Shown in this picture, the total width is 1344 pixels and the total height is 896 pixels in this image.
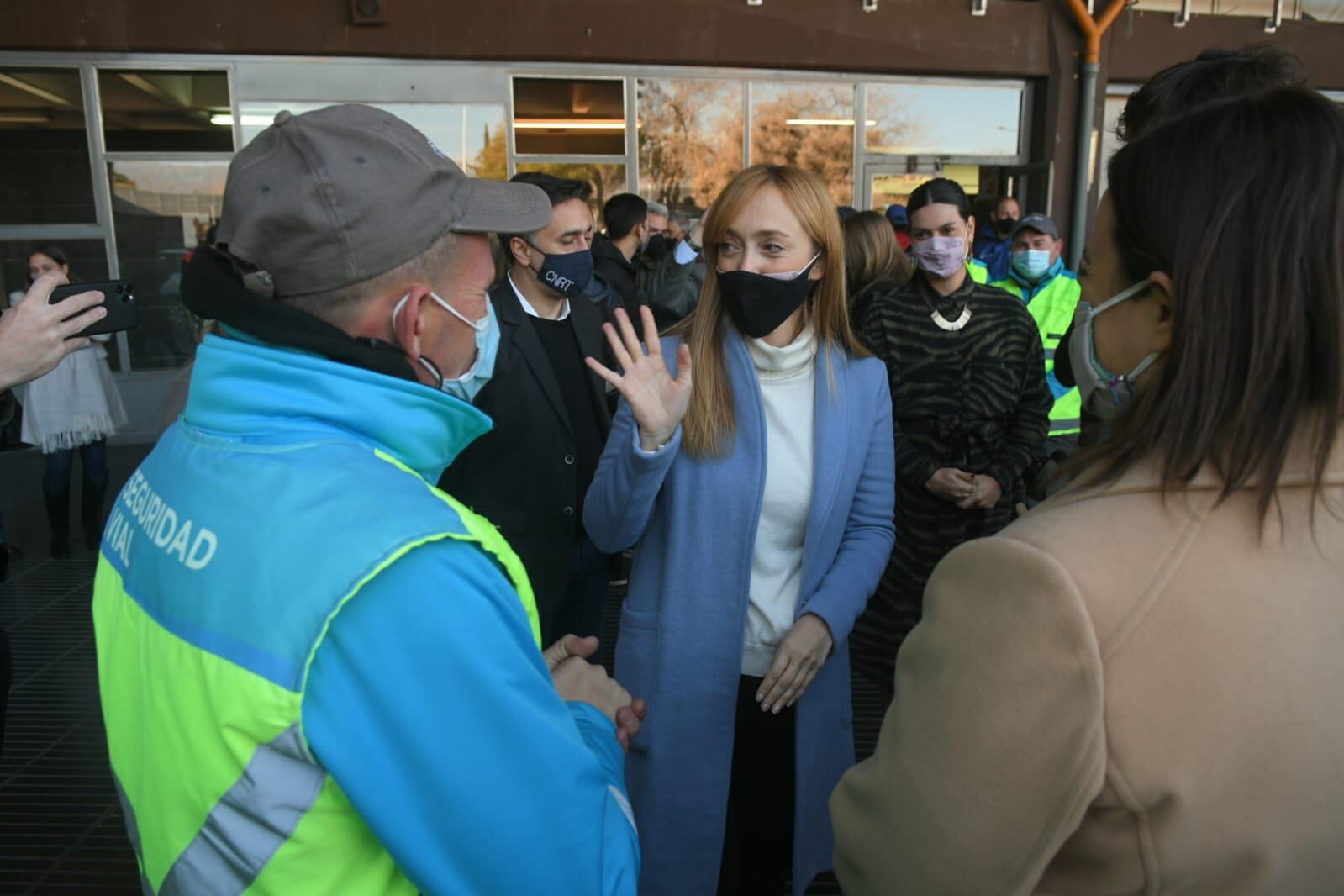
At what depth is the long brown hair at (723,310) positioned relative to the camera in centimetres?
228

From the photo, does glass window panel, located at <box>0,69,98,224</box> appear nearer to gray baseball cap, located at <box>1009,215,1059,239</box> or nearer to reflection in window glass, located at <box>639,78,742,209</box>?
reflection in window glass, located at <box>639,78,742,209</box>

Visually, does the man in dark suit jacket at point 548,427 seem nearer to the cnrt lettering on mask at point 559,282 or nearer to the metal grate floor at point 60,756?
the cnrt lettering on mask at point 559,282

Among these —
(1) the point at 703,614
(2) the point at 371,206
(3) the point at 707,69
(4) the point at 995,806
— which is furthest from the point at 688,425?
(3) the point at 707,69

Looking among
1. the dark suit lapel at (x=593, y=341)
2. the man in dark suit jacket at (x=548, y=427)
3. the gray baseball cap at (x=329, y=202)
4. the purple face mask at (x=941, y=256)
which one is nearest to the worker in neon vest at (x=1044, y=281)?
the purple face mask at (x=941, y=256)

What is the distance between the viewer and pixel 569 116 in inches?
387

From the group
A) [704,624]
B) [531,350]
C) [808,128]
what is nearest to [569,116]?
[808,128]

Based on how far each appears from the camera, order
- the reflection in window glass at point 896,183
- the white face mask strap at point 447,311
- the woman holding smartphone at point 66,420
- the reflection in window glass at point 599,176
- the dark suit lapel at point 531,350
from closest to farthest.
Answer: the white face mask strap at point 447,311 → the dark suit lapel at point 531,350 → the woman holding smartphone at point 66,420 → the reflection in window glass at point 599,176 → the reflection in window glass at point 896,183

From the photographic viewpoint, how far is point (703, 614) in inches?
88.0

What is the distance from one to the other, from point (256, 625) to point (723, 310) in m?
1.58

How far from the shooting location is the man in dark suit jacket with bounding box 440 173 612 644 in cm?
317

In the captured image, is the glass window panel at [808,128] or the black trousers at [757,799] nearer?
the black trousers at [757,799]

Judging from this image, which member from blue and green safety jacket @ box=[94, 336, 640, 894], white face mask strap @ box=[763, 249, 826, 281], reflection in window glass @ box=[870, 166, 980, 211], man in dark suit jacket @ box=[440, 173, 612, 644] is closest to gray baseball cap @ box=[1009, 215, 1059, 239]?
man in dark suit jacket @ box=[440, 173, 612, 644]

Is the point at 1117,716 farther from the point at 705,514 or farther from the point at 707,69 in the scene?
the point at 707,69

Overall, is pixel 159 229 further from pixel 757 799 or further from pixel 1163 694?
pixel 1163 694
